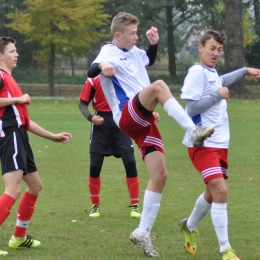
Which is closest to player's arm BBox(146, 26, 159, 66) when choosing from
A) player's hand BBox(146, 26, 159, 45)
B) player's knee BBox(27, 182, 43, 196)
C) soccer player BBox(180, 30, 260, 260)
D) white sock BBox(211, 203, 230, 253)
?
player's hand BBox(146, 26, 159, 45)

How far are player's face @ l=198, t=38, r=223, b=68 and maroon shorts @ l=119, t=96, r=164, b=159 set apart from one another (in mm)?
743

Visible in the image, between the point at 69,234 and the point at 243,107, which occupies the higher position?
the point at 69,234

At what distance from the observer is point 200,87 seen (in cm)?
594

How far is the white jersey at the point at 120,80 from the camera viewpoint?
6.29 meters

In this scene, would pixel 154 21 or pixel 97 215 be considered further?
pixel 154 21

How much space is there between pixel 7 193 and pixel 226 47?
1101 inches

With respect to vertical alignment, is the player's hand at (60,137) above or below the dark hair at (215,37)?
below

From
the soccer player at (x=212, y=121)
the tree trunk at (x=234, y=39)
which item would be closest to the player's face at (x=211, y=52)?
the soccer player at (x=212, y=121)

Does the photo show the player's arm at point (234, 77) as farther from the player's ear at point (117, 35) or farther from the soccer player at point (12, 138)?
the soccer player at point (12, 138)

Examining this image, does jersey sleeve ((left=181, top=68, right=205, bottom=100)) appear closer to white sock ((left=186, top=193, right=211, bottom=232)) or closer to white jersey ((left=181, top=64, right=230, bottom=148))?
white jersey ((left=181, top=64, right=230, bottom=148))

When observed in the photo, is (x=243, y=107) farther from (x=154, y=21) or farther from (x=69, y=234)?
(x=154, y=21)

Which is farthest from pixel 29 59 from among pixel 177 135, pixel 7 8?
pixel 177 135

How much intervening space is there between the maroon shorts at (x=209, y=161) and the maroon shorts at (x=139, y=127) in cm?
41

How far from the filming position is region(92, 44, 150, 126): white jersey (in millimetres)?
6285
